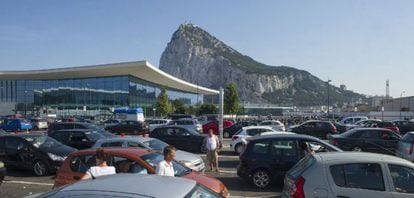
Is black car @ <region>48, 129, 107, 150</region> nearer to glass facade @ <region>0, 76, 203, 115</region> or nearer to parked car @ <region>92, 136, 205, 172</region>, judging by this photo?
parked car @ <region>92, 136, 205, 172</region>

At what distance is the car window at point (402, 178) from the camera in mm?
7340

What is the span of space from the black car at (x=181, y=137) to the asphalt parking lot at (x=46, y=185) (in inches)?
215

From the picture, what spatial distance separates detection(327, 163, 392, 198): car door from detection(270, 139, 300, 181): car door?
5.40 metres

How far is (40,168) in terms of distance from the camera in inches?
654

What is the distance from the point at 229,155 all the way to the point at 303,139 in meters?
10.2

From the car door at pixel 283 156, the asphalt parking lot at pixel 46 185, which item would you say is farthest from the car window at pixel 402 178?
the car door at pixel 283 156

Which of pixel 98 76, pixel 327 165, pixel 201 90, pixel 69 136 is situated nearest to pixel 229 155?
pixel 69 136

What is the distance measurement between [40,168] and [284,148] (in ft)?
28.3

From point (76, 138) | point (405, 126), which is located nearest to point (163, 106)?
point (405, 126)

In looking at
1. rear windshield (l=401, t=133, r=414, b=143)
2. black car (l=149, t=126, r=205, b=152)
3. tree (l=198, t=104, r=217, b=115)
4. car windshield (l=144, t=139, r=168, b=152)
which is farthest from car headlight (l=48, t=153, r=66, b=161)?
tree (l=198, t=104, r=217, b=115)

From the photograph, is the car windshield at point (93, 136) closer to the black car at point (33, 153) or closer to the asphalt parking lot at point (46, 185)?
the black car at point (33, 153)

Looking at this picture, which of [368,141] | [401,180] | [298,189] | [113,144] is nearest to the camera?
[401,180]

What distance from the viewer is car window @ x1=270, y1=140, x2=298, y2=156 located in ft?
43.2

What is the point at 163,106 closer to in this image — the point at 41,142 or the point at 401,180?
the point at 41,142
